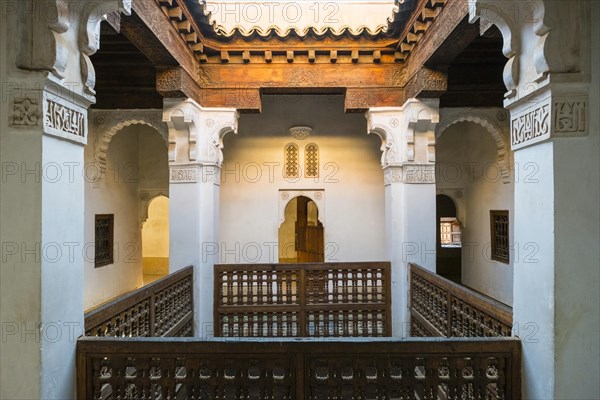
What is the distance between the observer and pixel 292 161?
277 inches

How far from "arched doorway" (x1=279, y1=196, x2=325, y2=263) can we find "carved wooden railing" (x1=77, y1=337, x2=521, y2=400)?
20.2 feet

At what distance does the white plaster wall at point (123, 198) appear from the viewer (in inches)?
266

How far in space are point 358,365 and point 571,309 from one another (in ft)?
3.21

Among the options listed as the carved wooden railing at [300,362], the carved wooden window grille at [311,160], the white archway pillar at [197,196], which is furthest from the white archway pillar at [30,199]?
the carved wooden window grille at [311,160]

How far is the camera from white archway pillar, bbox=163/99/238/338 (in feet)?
16.6

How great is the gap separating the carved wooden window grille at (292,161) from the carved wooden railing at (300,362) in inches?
198

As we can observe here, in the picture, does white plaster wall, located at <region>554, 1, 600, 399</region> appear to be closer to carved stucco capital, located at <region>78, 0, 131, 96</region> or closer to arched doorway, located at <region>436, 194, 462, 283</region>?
carved stucco capital, located at <region>78, 0, 131, 96</region>

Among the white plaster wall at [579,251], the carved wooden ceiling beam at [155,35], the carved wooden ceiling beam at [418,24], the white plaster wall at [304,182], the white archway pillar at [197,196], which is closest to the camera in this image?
the white plaster wall at [579,251]

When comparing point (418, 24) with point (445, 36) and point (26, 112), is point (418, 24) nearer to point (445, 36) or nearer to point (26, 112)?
point (445, 36)

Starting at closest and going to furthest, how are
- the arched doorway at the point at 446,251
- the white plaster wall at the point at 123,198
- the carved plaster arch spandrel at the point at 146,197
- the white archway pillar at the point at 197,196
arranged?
the white archway pillar at the point at 197,196
the white plaster wall at the point at 123,198
the carved plaster arch spandrel at the point at 146,197
the arched doorway at the point at 446,251

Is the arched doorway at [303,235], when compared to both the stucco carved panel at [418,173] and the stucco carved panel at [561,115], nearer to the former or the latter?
the stucco carved panel at [418,173]

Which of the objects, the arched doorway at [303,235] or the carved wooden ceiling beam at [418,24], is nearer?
the carved wooden ceiling beam at [418,24]

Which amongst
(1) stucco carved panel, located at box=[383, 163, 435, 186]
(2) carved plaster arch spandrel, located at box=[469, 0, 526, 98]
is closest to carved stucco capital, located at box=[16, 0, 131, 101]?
(2) carved plaster arch spandrel, located at box=[469, 0, 526, 98]

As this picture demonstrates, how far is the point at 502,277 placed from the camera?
684cm
